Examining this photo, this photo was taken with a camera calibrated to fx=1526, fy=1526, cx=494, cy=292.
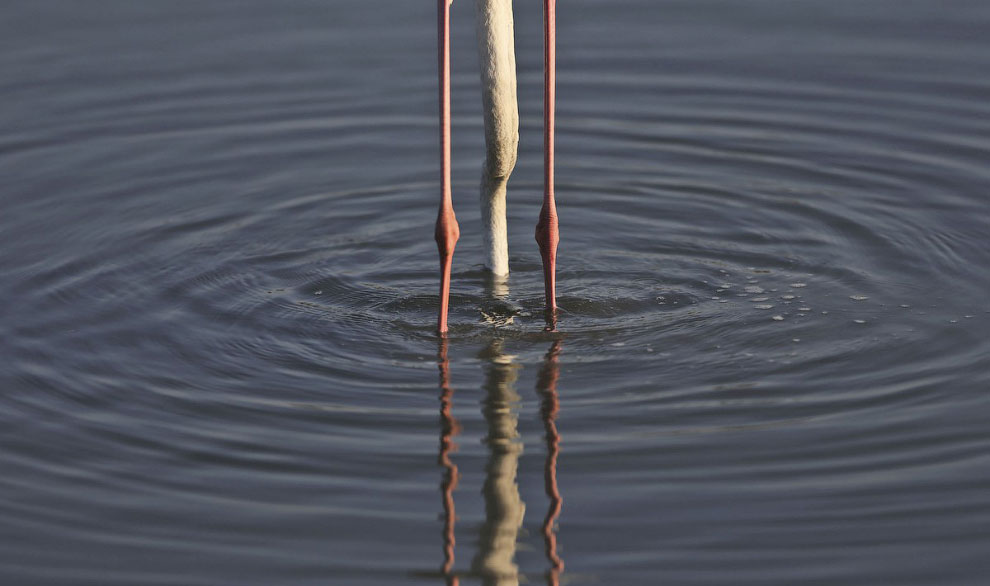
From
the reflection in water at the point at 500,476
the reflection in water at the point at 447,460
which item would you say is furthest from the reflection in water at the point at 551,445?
the reflection in water at the point at 447,460

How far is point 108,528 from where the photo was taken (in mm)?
6117

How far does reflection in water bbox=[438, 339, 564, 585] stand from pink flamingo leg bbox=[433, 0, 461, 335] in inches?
10.0

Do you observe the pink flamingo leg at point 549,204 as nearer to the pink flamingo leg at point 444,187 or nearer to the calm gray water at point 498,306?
the calm gray water at point 498,306

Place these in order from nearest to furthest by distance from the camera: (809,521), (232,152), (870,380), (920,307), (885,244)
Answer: (809,521), (870,380), (920,307), (885,244), (232,152)

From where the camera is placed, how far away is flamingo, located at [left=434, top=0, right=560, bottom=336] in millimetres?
7391

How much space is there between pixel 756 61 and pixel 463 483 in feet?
21.9

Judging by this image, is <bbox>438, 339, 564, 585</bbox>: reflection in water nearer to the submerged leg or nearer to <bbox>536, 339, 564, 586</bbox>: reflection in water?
<bbox>536, 339, 564, 586</bbox>: reflection in water

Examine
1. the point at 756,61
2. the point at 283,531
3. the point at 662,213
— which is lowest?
the point at 283,531

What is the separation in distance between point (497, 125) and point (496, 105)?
0.39ft

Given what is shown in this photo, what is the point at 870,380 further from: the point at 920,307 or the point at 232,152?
the point at 232,152

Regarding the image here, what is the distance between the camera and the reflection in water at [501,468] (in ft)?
19.2

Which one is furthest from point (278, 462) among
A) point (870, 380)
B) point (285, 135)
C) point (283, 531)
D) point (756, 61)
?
point (756, 61)

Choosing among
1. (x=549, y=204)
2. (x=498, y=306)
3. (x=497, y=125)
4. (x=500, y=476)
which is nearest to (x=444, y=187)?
(x=497, y=125)

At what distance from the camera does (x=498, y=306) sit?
8172 millimetres
